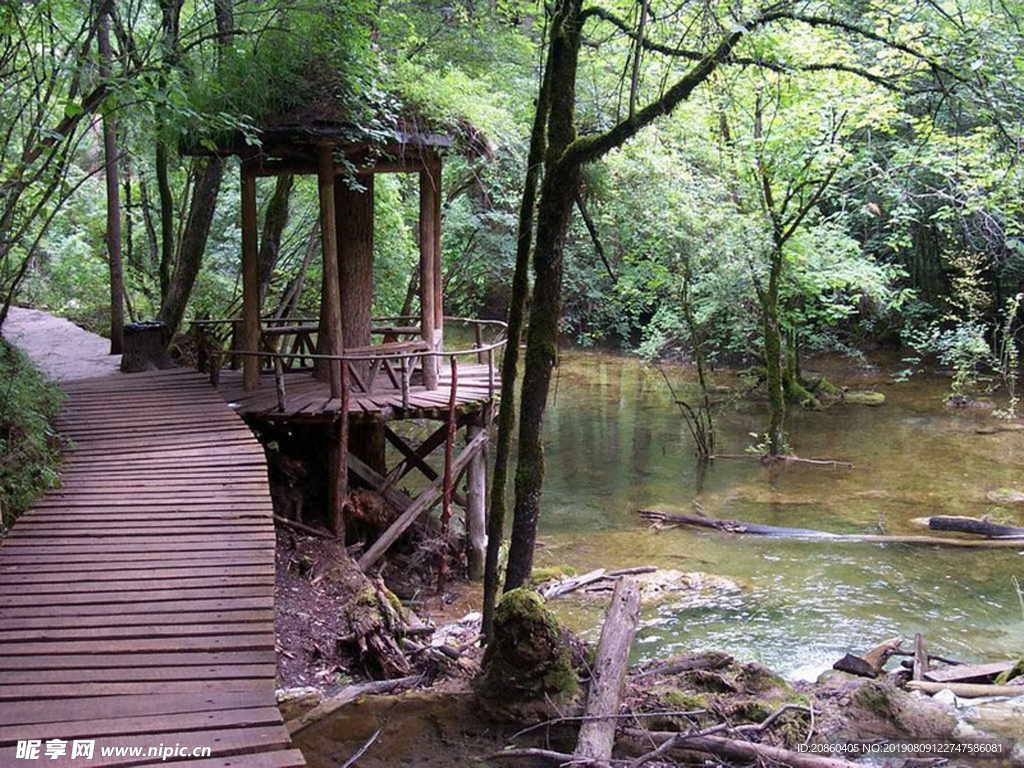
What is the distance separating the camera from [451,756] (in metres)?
5.47

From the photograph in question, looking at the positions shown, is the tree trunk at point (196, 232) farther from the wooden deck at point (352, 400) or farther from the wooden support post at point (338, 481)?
the wooden support post at point (338, 481)

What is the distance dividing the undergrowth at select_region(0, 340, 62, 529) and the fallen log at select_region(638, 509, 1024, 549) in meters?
9.47

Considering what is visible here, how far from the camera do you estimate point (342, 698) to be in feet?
20.1

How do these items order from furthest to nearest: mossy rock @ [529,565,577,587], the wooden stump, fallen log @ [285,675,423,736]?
the wooden stump < mossy rock @ [529,565,577,587] < fallen log @ [285,675,423,736]

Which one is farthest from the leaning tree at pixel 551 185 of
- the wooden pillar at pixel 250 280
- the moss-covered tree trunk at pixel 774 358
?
the moss-covered tree trunk at pixel 774 358

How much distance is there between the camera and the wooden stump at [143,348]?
41.2 feet

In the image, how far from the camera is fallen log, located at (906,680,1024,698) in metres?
7.19

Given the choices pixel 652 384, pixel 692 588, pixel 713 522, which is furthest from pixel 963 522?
pixel 652 384

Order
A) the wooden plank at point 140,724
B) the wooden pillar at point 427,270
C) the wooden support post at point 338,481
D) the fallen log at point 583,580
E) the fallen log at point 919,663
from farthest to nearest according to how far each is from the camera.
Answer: the wooden pillar at point 427,270
the fallen log at point 583,580
the wooden support post at point 338,481
the fallen log at point 919,663
the wooden plank at point 140,724

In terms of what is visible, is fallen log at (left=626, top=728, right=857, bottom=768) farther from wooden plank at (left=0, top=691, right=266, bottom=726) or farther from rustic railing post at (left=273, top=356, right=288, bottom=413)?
rustic railing post at (left=273, top=356, right=288, bottom=413)

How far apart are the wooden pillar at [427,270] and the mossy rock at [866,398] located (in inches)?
613

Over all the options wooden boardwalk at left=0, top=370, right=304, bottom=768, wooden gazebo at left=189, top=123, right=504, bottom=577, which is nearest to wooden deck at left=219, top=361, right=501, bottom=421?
wooden gazebo at left=189, top=123, right=504, bottom=577

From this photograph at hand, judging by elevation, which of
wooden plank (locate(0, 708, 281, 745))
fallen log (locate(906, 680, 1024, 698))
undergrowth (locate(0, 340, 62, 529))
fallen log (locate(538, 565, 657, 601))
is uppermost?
undergrowth (locate(0, 340, 62, 529))

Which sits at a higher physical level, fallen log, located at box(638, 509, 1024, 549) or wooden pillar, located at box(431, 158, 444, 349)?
wooden pillar, located at box(431, 158, 444, 349)
